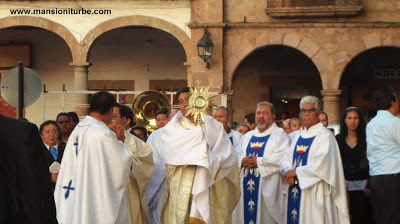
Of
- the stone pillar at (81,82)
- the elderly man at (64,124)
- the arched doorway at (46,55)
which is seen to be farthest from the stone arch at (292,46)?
the elderly man at (64,124)

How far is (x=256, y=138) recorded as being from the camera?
1020cm

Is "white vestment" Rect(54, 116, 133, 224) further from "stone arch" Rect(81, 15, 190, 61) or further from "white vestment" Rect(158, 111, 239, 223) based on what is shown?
"stone arch" Rect(81, 15, 190, 61)

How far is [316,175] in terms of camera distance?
9070mm

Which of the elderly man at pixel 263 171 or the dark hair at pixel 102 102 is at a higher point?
the dark hair at pixel 102 102

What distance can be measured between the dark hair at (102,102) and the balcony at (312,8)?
13168 millimetres

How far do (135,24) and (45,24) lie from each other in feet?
7.79

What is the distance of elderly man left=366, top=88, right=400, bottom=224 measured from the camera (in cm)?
830

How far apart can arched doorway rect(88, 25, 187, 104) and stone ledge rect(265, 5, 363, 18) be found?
4.76 metres

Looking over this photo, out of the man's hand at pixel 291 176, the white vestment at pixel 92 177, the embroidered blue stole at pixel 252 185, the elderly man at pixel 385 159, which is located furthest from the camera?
the embroidered blue stole at pixel 252 185

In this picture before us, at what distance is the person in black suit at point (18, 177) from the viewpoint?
8.04ft

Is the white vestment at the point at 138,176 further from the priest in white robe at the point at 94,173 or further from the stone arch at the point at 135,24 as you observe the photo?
the stone arch at the point at 135,24

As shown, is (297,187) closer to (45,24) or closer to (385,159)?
(385,159)

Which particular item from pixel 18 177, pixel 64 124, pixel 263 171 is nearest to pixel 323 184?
pixel 263 171

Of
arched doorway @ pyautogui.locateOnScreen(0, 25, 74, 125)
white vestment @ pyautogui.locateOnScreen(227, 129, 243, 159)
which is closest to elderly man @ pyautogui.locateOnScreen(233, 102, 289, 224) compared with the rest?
white vestment @ pyautogui.locateOnScreen(227, 129, 243, 159)
